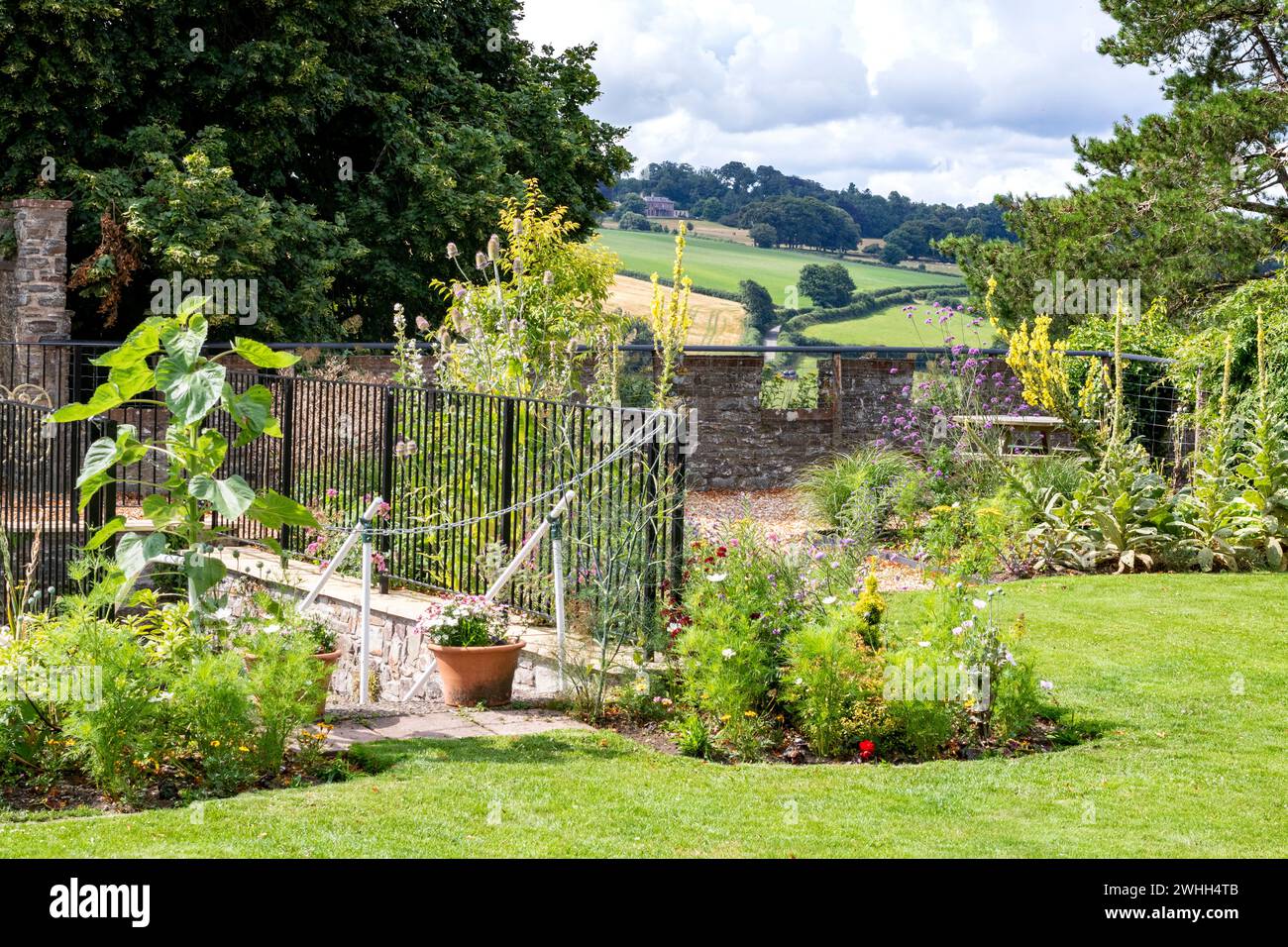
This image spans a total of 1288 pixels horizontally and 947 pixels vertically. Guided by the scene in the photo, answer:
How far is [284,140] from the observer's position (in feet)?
58.9

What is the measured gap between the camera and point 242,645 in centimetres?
583

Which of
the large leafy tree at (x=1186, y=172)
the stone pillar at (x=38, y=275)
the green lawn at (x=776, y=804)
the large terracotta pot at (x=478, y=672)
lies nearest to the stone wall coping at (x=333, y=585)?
the large terracotta pot at (x=478, y=672)

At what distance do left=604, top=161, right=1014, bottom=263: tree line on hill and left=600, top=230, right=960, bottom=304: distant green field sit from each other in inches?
50.2

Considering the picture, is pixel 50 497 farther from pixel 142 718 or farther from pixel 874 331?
pixel 874 331

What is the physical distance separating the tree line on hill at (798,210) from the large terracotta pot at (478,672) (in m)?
38.4

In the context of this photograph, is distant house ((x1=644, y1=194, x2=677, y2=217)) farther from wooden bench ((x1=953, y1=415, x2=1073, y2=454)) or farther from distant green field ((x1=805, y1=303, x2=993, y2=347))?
wooden bench ((x1=953, y1=415, x2=1073, y2=454))

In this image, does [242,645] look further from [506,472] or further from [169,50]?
[169,50]

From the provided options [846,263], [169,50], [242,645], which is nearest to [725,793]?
[242,645]

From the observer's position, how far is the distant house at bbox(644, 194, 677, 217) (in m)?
59.3

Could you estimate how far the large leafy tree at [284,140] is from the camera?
51.5ft

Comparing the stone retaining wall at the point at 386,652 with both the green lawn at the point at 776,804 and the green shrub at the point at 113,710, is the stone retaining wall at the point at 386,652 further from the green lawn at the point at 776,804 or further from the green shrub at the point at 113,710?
the green shrub at the point at 113,710

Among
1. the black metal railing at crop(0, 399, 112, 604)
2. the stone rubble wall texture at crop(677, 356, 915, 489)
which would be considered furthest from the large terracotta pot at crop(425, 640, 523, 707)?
the stone rubble wall texture at crop(677, 356, 915, 489)

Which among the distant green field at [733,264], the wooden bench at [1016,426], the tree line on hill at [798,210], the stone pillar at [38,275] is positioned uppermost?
the tree line on hill at [798,210]

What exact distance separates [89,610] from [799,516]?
8236 mm
